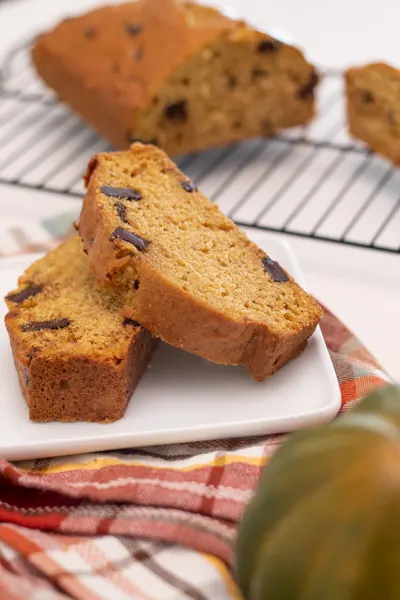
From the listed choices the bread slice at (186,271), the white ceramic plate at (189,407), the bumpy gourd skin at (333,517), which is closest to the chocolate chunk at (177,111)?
the bread slice at (186,271)

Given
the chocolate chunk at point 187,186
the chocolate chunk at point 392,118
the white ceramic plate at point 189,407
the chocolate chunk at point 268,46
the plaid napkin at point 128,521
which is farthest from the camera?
the chocolate chunk at point 268,46

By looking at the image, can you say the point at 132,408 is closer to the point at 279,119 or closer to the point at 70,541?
the point at 70,541

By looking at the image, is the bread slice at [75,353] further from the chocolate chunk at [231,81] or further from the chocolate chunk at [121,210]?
the chocolate chunk at [231,81]

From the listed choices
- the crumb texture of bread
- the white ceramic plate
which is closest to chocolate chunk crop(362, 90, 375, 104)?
the crumb texture of bread

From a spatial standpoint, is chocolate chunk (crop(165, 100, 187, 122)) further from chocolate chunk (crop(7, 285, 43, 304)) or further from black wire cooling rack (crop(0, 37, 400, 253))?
chocolate chunk (crop(7, 285, 43, 304))

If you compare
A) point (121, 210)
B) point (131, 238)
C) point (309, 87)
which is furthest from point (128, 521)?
point (309, 87)

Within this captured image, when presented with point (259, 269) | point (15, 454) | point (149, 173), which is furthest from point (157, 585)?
point (149, 173)

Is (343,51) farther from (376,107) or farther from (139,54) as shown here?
(139,54)
